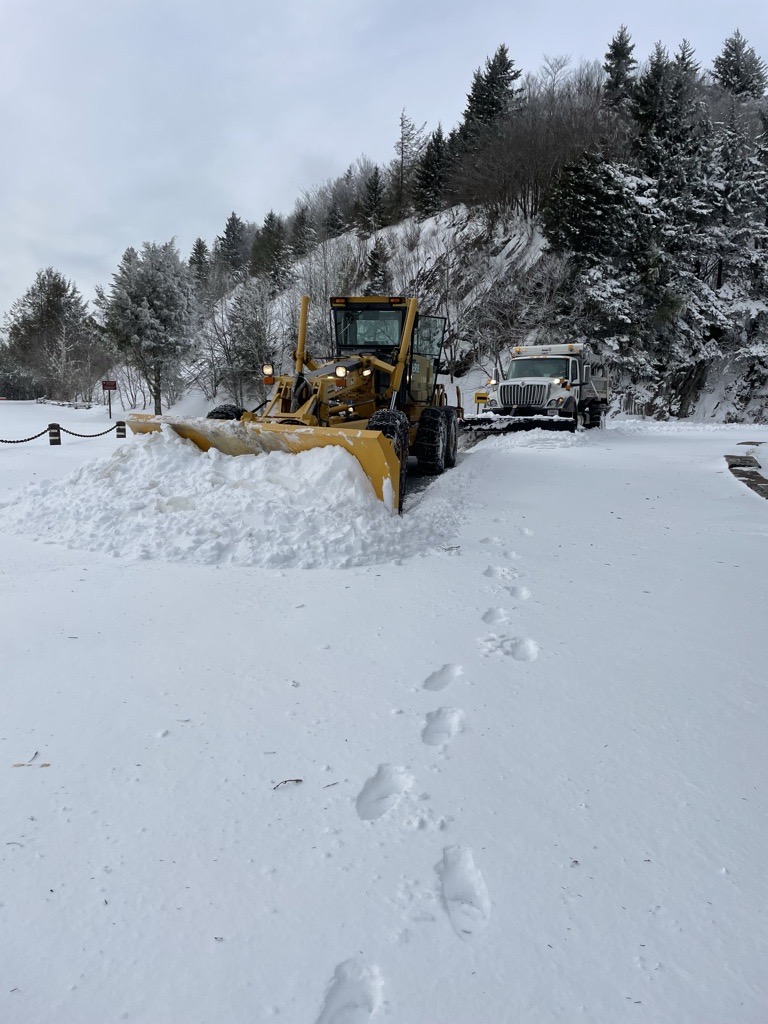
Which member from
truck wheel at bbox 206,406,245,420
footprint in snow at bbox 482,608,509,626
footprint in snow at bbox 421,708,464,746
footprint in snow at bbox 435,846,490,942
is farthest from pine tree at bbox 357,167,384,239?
footprint in snow at bbox 435,846,490,942

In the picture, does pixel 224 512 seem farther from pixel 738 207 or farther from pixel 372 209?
pixel 372 209

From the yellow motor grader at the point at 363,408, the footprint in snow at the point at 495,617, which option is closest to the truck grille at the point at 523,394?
the yellow motor grader at the point at 363,408

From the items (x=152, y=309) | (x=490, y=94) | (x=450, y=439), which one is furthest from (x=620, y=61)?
(x=450, y=439)

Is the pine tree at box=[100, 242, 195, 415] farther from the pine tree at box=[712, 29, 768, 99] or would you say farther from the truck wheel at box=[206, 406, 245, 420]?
the pine tree at box=[712, 29, 768, 99]

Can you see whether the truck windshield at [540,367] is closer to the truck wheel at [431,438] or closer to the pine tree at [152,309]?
the truck wheel at [431,438]

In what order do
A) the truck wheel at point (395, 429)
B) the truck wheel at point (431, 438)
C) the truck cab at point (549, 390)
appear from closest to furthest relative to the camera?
the truck wheel at point (395, 429), the truck wheel at point (431, 438), the truck cab at point (549, 390)

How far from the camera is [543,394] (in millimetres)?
14508

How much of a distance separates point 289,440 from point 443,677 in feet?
11.8

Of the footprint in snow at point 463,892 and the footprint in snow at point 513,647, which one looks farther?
the footprint in snow at point 513,647

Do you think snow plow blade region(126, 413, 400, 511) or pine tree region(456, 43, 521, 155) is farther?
pine tree region(456, 43, 521, 155)

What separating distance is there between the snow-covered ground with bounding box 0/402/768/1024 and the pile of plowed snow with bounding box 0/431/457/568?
0.18 ft

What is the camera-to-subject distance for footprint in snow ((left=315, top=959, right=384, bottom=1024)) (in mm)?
1360

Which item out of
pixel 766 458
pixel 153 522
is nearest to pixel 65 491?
pixel 153 522

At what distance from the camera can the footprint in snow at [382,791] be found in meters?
2.00
